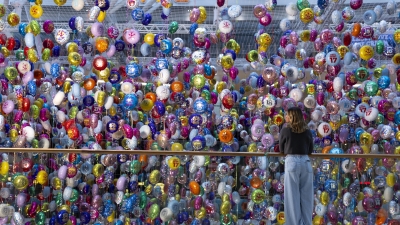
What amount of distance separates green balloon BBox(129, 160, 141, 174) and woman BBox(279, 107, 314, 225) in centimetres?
224

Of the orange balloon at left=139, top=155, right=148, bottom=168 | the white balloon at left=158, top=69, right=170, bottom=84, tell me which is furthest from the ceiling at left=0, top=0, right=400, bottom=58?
the orange balloon at left=139, top=155, right=148, bottom=168

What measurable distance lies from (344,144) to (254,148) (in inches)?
40.3

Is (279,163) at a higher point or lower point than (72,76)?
lower

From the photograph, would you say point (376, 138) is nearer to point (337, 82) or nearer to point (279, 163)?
point (337, 82)

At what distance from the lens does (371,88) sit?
19.1 feet

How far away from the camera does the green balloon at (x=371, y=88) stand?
228 inches

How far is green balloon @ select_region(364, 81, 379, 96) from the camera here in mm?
5793

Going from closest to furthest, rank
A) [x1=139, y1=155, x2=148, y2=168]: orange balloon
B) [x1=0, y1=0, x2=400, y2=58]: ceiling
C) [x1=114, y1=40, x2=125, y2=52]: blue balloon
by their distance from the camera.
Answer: [x1=139, y1=155, x2=148, y2=168]: orange balloon, [x1=114, y1=40, x2=125, y2=52]: blue balloon, [x1=0, y1=0, x2=400, y2=58]: ceiling

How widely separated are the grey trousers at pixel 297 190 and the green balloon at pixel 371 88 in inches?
87.4

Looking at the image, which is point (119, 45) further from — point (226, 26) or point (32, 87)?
point (226, 26)

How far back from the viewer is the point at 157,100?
600cm

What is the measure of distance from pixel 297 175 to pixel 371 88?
234cm

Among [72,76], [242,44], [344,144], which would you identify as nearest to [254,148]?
[344,144]

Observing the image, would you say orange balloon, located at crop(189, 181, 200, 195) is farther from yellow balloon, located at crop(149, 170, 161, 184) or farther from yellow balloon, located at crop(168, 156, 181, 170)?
yellow balloon, located at crop(149, 170, 161, 184)
